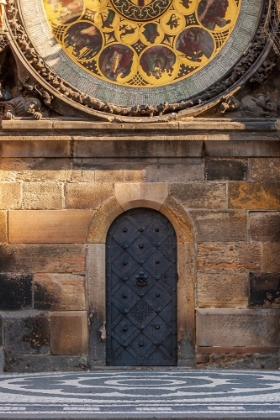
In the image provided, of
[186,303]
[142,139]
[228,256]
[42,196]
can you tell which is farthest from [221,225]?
[42,196]

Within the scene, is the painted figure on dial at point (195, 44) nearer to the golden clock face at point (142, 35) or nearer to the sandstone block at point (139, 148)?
the golden clock face at point (142, 35)

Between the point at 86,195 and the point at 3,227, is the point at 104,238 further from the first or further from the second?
the point at 3,227

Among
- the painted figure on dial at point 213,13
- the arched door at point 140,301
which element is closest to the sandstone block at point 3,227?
the arched door at point 140,301

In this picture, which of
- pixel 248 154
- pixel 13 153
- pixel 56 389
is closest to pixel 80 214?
pixel 13 153

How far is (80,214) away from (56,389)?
345 cm

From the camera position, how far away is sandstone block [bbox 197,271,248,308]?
600 inches

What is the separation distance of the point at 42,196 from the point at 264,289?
2.81 m

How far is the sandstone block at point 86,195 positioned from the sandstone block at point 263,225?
5.59 ft

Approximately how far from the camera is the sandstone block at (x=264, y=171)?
50.5ft

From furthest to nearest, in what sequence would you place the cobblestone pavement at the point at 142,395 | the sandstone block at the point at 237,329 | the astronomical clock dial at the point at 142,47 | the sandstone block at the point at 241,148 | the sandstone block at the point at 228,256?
the astronomical clock dial at the point at 142,47 < the sandstone block at the point at 241,148 < the sandstone block at the point at 228,256 < the sandstone block at the point at 237,329 < the cobblestone pavement at the point at 142,395

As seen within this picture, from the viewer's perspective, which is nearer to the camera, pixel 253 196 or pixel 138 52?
pixel 253 196

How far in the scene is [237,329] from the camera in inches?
598

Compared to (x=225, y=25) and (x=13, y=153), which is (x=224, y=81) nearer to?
(x=225, y=25)

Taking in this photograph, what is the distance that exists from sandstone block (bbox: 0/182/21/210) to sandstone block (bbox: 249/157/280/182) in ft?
8.98
